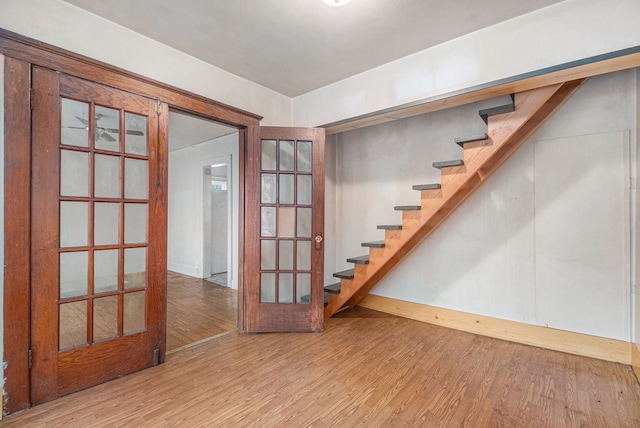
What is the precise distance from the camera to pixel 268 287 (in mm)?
3168

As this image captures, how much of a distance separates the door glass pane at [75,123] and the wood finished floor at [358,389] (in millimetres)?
1792

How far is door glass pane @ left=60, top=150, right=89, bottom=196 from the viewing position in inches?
80.7

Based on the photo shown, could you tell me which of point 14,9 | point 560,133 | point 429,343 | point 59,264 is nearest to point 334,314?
point 429,343

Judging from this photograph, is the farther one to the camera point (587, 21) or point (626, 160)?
point (626, 160)

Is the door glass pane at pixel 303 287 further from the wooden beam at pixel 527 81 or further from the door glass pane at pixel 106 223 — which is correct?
the wooden beam at pixel 527 81

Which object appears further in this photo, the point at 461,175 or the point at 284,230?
the point at 284,230

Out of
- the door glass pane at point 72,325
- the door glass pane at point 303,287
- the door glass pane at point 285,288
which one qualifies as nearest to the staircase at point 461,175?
the door glass pane at point 303,287

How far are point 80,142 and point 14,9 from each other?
850 mm

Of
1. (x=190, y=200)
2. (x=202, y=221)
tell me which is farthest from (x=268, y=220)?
(x=190, y=200)

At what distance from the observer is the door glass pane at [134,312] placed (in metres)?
2.33

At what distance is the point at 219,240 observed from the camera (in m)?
6.11

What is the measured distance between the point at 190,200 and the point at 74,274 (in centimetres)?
402

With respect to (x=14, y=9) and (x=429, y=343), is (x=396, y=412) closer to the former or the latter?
(x=429, y=343)

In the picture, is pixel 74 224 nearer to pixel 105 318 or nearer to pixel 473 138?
pixel 105 318
